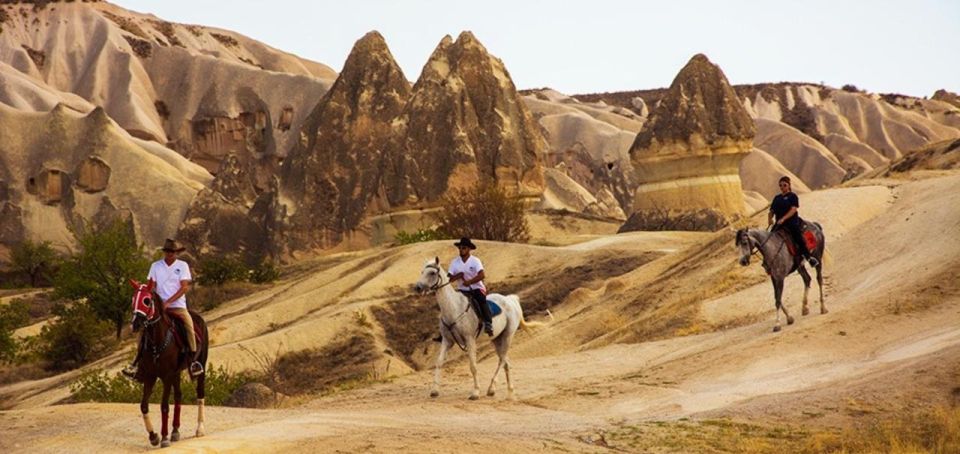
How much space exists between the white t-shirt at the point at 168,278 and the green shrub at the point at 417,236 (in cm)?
3275

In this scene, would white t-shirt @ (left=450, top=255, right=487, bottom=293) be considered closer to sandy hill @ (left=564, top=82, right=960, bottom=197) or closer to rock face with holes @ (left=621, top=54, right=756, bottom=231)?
rock face with holes @ (left=621, top=54, right=756, bottom=231)

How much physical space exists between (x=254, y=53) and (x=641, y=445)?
14260 centimetres

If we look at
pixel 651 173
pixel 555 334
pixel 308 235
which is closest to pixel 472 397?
pixel 555 334

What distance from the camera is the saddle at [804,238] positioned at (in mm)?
21688

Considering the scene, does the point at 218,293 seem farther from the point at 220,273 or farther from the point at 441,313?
the point at 441,313

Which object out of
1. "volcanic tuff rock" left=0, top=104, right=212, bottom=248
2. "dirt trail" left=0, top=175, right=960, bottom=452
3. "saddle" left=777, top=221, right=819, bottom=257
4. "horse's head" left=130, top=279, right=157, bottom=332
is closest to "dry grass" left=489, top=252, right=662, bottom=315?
"dirt trail" left=0, top=175, right=960, bottom=452

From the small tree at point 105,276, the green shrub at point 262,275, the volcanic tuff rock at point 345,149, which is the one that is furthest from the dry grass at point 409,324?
the volcanic tuff rock at point 345,149

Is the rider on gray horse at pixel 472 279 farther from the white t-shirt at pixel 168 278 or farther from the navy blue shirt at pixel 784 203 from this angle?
the navy blue shirt at pixel 784 203

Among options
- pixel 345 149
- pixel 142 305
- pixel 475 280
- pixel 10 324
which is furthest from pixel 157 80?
pixel 142 305

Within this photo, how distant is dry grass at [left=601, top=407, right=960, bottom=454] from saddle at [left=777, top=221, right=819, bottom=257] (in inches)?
269

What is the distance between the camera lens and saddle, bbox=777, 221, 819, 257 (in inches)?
854

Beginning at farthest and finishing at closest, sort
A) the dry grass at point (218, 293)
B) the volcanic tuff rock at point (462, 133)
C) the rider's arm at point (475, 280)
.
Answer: the volcanic tuff rock at point (462, 133) → the dry grass at point (218, 293) → the rider's arm at point (475, 280)

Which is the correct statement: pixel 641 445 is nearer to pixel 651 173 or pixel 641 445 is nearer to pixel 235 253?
pixel 651 173

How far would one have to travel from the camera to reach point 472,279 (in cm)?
1831
